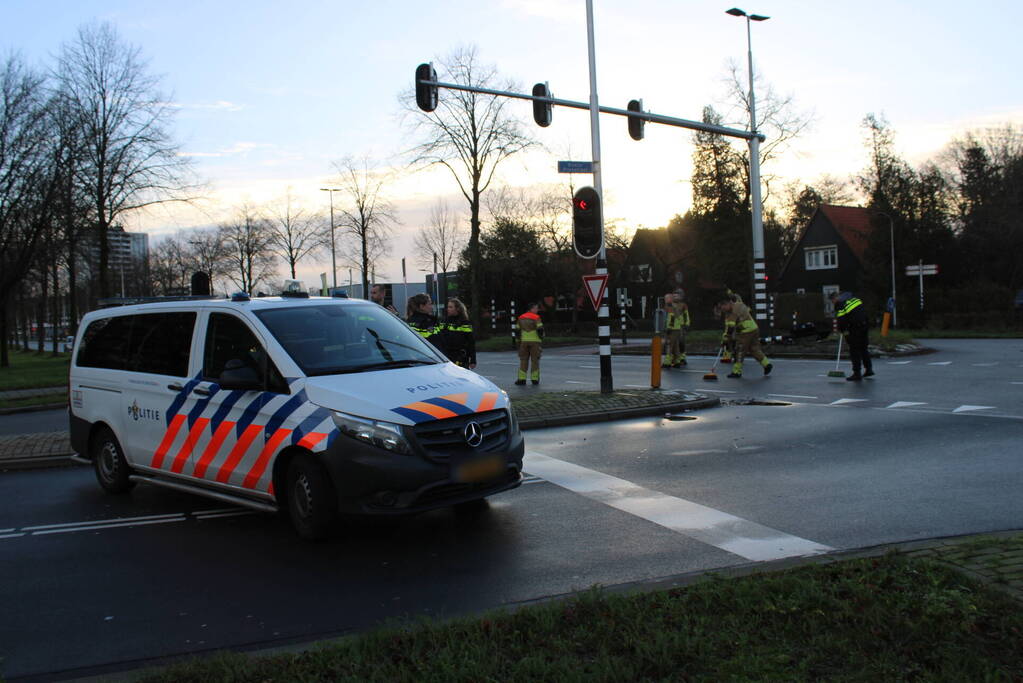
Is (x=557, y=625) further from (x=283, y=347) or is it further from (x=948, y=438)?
(x=948, y=438)

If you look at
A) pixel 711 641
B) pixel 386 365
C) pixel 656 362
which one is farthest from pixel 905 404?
pixel 711 641

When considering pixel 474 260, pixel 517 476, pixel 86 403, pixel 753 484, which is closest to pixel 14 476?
pixel 86 403

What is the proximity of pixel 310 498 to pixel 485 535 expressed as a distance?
1.24 meters

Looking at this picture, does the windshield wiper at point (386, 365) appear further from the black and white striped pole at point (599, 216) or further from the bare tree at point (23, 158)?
the bare tree at point (23, 158)

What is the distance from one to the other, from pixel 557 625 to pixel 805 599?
1.19 meters

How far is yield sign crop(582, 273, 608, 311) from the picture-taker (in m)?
13.9

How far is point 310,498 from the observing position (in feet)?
19.1

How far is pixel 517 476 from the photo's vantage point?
20.8ft

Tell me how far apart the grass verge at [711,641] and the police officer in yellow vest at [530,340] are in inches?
498

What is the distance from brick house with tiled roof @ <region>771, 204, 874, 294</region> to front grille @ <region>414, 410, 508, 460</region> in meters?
57.7

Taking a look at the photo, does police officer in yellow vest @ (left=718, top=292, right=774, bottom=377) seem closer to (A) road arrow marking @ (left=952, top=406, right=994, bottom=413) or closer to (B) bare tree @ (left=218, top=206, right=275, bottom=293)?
(A) road arrow marking @ (left=952, top=406, right=994, bottom=413)

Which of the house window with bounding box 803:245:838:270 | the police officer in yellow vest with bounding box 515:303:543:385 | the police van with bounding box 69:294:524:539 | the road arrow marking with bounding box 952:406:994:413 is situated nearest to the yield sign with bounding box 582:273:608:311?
the police officer in yellow vest with bounding box 515:303:543:385

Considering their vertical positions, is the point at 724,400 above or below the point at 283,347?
below

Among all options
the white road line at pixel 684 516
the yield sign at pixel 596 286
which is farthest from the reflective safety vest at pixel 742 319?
the white road line at pixel 684 516
